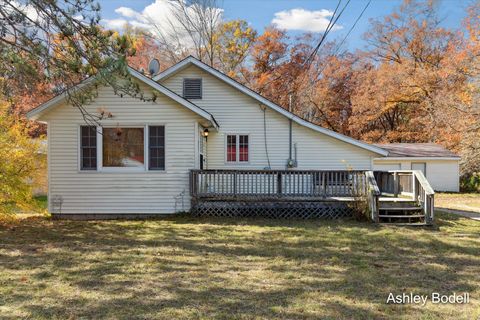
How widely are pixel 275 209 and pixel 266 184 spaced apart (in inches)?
33.8

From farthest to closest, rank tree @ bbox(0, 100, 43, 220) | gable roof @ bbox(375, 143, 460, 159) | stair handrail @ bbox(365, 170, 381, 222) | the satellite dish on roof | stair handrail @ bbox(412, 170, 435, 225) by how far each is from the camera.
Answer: gable roof @ bbox(375, 143, 460, 159)
the satellite dish on roof
stair handrail @ bbox(365, 170, 381, 222)
stair handrail @ bbox(412, 170, 435, 225)
tree @ bbox(0, 100, 43, 220)

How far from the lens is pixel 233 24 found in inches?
1174

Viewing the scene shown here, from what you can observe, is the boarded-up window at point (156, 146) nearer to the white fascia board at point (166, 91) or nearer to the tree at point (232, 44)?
the white fascia board at point (166, 91)

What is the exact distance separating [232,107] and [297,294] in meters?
10.5

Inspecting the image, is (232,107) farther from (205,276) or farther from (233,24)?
(233,24)

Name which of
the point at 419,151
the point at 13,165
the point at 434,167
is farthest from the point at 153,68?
the point at 434,167

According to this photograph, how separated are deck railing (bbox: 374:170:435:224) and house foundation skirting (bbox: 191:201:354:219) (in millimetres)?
2114

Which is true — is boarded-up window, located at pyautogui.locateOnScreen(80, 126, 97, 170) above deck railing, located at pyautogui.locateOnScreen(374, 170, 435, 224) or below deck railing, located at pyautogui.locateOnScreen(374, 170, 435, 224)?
above

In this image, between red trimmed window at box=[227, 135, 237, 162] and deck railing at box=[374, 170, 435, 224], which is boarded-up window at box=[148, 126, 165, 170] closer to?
red trimmed window at box=[227, 135, 237, 162]

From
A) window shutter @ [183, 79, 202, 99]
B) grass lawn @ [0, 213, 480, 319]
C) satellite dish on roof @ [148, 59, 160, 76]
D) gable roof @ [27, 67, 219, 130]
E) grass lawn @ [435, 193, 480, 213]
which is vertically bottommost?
grass lawn @ [435, 193, 480, 213]

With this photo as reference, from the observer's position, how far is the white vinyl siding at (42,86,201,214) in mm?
11297

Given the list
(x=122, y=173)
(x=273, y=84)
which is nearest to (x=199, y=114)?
(x=122, y=173)

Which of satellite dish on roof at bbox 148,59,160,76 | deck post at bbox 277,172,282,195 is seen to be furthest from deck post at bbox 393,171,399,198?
satellite dish on roof at bbox 148,59,160,76

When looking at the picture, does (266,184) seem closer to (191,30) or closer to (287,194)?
(287,194)
